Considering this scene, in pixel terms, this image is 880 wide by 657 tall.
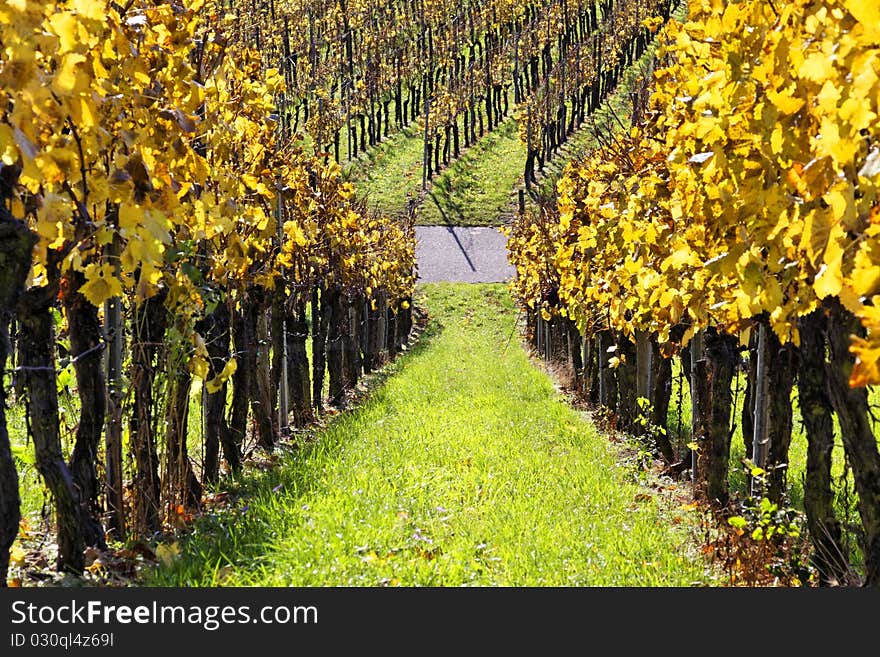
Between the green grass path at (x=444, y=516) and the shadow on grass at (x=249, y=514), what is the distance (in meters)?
0.01

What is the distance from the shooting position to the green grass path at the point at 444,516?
16.3 feet

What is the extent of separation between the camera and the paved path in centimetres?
3825

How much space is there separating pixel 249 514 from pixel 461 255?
113 ft

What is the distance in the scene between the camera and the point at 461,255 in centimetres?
4038

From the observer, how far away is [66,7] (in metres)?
3.65

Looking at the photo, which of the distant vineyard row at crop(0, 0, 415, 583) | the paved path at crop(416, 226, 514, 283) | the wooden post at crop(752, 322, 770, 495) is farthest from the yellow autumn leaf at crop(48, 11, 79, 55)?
the paved path at crop(416, 226, 514, 283)

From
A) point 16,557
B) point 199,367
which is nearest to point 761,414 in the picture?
point 199,367

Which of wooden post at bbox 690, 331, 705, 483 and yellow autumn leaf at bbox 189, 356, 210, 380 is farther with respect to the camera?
wooden post at bbox 690, 331, 705, 483

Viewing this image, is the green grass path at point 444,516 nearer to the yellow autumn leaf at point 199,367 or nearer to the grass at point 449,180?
the yellow autumn leaf at point 199,367

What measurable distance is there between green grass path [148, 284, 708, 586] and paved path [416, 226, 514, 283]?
2727 cm

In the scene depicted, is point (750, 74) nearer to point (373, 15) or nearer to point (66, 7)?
point (66, 7)

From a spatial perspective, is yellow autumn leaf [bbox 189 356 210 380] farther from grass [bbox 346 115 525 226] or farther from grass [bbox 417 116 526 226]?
grass [bbox 417 116 526 226]

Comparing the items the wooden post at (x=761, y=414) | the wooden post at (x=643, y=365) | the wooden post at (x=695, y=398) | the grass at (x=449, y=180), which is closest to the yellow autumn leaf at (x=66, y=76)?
the wooden post at (x=761, y=414)

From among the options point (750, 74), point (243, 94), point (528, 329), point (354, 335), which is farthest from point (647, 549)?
point (528, 329)
